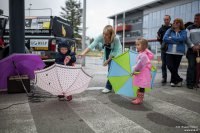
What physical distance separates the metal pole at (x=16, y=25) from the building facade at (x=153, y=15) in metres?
42.8

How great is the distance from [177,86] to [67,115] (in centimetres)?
446

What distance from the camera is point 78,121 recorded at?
12.9 ft

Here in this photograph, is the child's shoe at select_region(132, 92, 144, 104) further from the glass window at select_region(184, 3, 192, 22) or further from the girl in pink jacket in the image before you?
the glass window at select_region(184, 3, 192, 22)

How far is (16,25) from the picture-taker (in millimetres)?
7184

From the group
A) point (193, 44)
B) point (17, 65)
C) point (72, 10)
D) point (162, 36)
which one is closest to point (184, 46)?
point (193, 44)

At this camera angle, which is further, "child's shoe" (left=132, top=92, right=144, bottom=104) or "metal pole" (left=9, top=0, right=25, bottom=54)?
"metal pole" (left=9, top=0, right=25, bottom=54)

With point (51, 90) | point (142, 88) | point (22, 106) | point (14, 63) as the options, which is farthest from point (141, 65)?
point (14, 63)

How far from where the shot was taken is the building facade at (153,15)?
47.5 m

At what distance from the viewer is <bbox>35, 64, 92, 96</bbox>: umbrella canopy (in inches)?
185

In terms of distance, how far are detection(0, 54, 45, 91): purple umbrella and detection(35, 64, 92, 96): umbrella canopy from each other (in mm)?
1380

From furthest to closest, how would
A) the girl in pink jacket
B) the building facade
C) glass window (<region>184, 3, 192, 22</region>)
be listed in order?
the building facade → glass window (<region>184, 3, 192, 22</region>) → the girl in pink jacket

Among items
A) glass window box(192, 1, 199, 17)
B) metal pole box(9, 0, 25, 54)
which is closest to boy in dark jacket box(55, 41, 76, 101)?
metal pole box(9, 0, 25, 54)

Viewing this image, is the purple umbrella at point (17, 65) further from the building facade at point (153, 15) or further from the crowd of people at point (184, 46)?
the building facade at point (153, 15)

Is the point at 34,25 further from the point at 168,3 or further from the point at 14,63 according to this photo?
the point at 168,3
